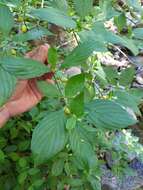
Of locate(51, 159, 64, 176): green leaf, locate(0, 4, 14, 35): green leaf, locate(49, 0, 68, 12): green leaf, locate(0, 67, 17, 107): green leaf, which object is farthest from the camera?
locate(51, 159, 64, 176): green leaf

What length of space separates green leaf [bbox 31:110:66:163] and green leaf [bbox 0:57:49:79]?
7 centimetres

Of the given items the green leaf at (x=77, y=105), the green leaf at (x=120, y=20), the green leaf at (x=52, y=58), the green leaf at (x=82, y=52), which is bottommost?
the green leaf at (x=120, y=20)

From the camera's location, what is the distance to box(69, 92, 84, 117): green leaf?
2.33ft

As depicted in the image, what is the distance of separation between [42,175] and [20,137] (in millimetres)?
203

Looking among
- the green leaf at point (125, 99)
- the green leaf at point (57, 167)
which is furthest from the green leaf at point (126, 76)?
the green leaf at point (57, 167)

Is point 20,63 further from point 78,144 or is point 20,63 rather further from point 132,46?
point 132,46

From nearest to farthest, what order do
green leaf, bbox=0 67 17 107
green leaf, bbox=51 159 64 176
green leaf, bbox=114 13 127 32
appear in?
green leaf, bbox=0 67 17 107
green leaf, bbox=114 13 127 32
green leaf, bbox=51 159 64 176

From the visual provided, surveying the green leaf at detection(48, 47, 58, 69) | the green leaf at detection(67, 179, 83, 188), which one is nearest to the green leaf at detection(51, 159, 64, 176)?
the green leaf at detection(67, 179, 83, 188)

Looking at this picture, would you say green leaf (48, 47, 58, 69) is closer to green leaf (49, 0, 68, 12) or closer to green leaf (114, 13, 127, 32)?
green leaf (49, 0, 68, 12)

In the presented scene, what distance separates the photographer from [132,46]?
3.06 feet

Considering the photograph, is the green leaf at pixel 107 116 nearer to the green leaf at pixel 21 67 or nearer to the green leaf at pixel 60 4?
the green leaf at pixel 21 67

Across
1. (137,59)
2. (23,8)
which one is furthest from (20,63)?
(137,59)

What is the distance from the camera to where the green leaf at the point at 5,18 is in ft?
2.50

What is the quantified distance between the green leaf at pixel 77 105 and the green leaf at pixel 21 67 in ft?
0.22
